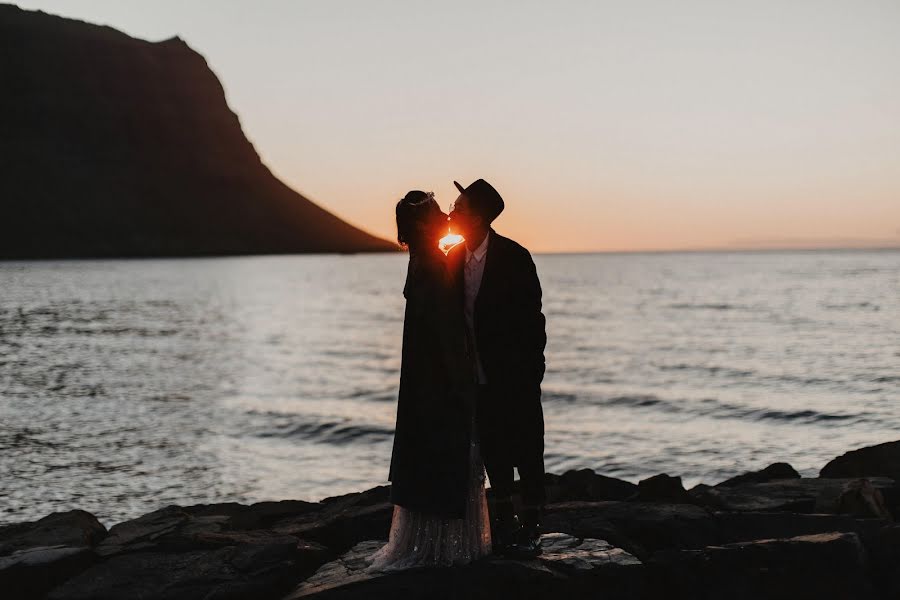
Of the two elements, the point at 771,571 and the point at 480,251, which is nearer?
the point at 480,251

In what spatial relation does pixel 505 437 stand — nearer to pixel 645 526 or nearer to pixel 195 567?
pixel 645 526

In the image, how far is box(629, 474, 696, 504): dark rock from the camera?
10.6 meters

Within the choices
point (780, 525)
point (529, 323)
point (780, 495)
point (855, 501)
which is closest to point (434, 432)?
point (529, 323)

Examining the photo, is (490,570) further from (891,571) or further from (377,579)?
→ (891,571)

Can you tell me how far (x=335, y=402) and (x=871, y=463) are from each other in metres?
17.1

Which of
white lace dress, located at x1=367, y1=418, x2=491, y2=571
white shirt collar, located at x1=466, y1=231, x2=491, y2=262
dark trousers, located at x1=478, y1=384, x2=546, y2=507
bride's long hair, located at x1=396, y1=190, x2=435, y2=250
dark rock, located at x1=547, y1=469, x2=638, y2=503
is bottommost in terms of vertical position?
dark rock, located at x1=547, y1=469, x2=638, y2=503

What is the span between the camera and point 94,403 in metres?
25.9

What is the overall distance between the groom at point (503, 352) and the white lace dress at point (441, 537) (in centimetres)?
18

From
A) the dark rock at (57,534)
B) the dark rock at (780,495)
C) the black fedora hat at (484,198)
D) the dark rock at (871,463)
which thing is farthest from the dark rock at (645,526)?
the dark rock at (57,534)

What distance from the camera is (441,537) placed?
252 inches

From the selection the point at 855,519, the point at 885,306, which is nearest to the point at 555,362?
the point at 855,519

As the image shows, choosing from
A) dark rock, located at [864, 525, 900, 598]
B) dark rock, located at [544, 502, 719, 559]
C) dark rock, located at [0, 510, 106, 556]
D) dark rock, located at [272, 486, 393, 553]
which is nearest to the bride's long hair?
dark rock, located at [544, 502, 719, 559]

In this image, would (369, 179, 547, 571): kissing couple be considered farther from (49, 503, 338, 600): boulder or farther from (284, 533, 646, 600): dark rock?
(49, 503, 338, 600): boulder

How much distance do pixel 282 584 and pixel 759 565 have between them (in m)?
3.93
